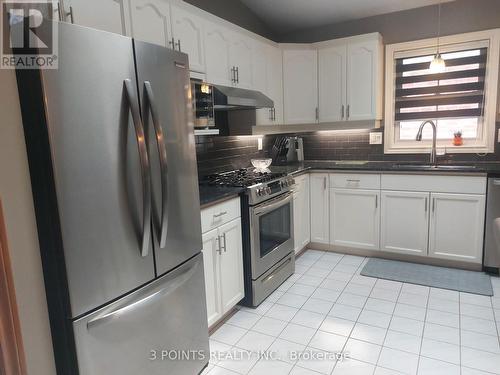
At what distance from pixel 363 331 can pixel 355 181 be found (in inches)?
63.1

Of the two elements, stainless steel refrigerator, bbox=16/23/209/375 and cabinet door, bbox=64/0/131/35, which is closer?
stainless steel refrigerator, bbox=16/23/209/375

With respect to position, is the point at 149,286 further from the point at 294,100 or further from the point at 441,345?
the point at 294,100

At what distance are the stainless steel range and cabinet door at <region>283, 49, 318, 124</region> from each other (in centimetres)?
112

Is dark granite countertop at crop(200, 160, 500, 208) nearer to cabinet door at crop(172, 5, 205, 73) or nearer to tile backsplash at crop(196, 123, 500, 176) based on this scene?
tile backsplash at crop(196, 123, 500, 176)

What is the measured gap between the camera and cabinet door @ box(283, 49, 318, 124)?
12.4 feet

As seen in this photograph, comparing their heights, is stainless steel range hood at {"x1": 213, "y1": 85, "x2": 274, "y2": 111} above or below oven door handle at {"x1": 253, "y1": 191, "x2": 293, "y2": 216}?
above

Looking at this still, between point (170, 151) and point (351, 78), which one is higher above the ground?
point (351, 78)

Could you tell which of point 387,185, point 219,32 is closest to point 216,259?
point 219,32

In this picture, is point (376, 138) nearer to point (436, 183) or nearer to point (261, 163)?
point (436, 183)

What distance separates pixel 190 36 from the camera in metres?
2.43

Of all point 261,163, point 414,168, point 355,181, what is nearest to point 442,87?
point 414,168

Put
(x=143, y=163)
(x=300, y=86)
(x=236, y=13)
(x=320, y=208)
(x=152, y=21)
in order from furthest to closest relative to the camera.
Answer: (x=300, y=86) < (x=320, y=208) < (x=236, y=13) < (x=152, y=21) < (x=143, y=163)

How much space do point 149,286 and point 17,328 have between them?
54 cm

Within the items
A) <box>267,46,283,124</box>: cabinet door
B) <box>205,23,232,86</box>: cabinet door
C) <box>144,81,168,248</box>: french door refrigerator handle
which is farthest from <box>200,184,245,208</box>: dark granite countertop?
<box>267,46,283,124</box>: cabinet door
